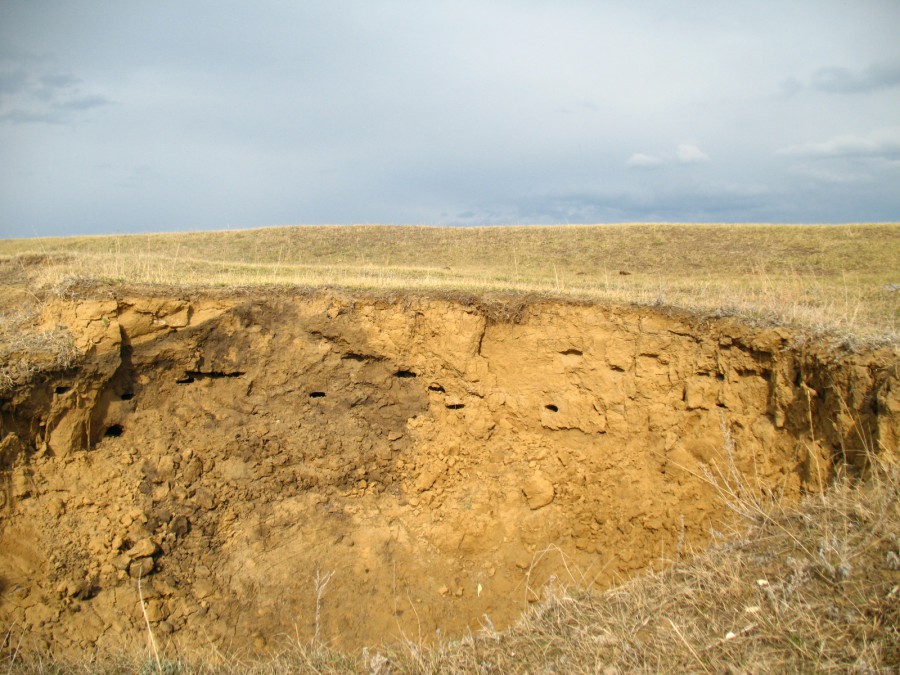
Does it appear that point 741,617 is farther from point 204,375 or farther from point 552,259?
point 552,259

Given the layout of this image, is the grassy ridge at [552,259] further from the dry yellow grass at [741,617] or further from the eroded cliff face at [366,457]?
the dry yellow grass at [741,617]

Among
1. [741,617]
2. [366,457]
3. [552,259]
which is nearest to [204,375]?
[366,457]

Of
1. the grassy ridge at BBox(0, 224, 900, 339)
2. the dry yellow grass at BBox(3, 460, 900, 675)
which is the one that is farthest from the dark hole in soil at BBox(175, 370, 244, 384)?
the dry yellow grass at BBox(3, 460, 900, 675)

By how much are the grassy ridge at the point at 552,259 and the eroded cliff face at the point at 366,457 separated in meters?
0.90

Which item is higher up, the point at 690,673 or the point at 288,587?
the point at 690,673

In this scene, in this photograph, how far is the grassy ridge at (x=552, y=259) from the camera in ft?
31.8

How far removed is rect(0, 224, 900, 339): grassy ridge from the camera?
9688mm

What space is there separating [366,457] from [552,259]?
19.2 m

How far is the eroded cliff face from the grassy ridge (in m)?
0.90

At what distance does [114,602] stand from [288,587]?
198cm

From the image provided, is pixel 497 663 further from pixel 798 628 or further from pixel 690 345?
pixel 690 345

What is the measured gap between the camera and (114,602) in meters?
6.87

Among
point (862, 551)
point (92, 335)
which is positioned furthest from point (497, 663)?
point (92, 335)

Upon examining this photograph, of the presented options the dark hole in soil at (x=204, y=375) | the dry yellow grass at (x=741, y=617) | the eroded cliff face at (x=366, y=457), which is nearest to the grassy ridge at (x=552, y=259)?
the eroded cliff face at (x=366, y=457)
